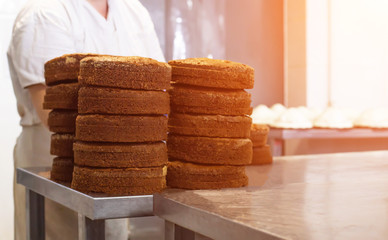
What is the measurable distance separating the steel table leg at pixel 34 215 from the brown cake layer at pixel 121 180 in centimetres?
48

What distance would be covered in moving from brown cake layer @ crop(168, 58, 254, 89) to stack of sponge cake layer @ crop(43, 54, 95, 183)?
26cm

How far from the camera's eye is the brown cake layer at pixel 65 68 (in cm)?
121

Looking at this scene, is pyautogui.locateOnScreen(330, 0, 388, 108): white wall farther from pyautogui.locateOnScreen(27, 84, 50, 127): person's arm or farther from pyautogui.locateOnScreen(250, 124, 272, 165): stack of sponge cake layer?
pyautogui.locateOnScreen(27, 84, 50, 127): person's arm

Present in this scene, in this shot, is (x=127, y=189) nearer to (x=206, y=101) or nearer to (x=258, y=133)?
(x=206, y=101)

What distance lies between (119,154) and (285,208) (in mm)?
390

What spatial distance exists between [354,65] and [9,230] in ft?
10.1

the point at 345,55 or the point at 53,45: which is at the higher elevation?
the point at 345,55

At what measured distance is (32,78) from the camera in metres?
1.70

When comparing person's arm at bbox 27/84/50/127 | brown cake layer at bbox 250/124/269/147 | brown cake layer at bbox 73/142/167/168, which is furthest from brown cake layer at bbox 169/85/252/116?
person's arm at bbox 27/84/50/127

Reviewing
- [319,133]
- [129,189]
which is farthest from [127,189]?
[319,133]

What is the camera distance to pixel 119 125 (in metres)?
1.05

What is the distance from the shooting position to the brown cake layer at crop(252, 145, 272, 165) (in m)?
1.68

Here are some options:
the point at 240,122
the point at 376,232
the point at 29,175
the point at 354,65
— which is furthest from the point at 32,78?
the point at 354,65

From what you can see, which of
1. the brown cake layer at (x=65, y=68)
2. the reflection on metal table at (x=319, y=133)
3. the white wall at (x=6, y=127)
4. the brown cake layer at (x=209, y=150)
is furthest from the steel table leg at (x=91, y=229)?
the reflection on metal table at (x=319, y=133)
